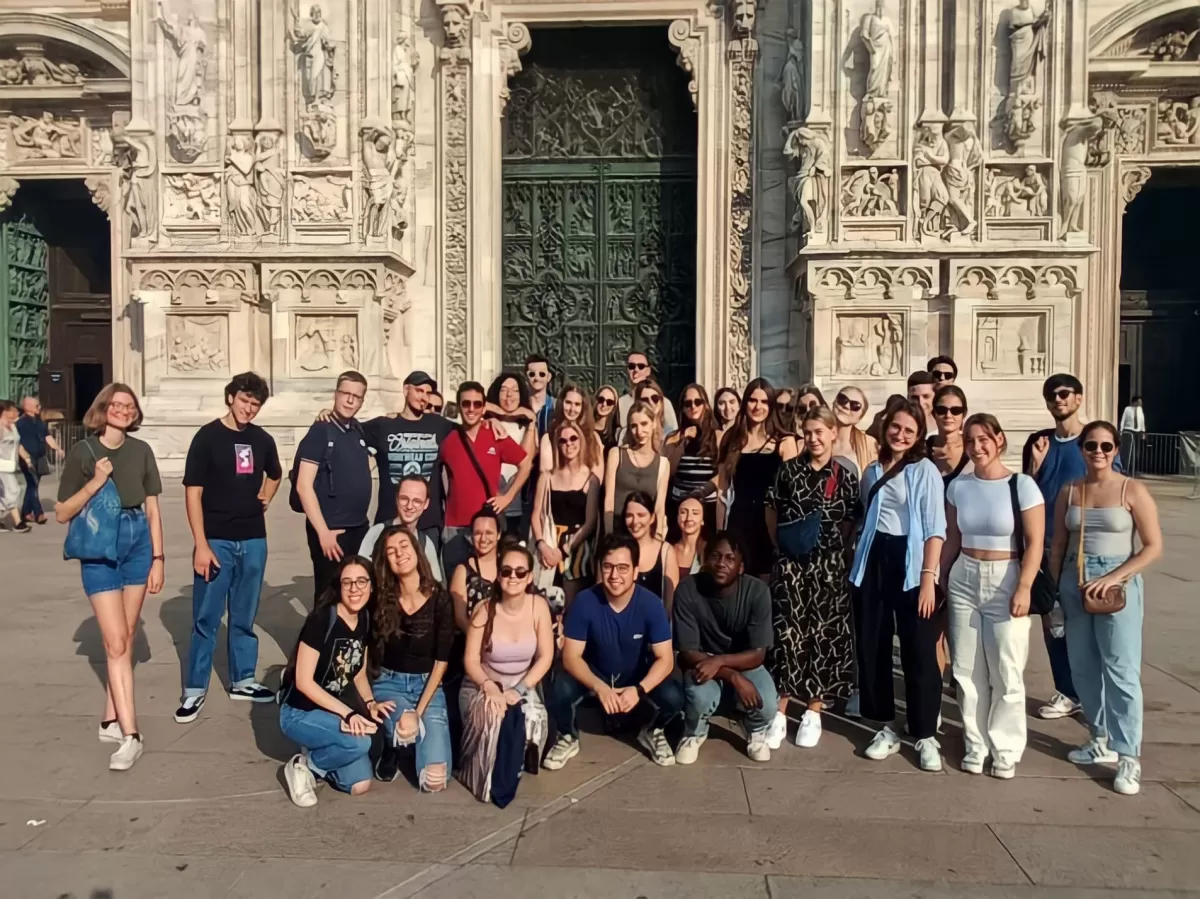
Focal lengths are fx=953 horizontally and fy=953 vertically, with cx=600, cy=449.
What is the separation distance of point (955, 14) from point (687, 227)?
5056 mm

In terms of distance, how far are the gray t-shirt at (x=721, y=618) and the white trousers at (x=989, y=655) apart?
92 centimetres

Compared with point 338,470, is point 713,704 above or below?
below

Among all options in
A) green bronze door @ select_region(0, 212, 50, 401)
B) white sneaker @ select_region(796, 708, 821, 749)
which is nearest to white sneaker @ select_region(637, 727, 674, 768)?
white sneaker @ select_region(796, 708, 821, 749)

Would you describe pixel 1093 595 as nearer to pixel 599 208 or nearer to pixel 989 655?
pixel 989 655

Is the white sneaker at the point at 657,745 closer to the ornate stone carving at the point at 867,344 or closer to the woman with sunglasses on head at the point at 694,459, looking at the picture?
the woman with sunglasses on head at the point at 694,459

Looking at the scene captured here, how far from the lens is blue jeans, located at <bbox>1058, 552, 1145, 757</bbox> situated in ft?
14.3

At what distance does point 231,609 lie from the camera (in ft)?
18.5

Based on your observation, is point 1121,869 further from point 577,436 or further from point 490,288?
point 490,288

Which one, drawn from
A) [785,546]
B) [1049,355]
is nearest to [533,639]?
[785,546]

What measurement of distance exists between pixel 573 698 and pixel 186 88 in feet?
43.6

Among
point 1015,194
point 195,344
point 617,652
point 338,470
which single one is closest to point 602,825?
point 617,652

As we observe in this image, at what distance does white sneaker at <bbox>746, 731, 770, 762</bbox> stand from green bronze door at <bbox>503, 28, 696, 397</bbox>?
11828 millimetres

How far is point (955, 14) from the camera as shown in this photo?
44.6 ft

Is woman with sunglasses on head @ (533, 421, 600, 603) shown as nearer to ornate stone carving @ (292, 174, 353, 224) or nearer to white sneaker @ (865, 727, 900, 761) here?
white sneaker @ (865, 727, 900, 761)
